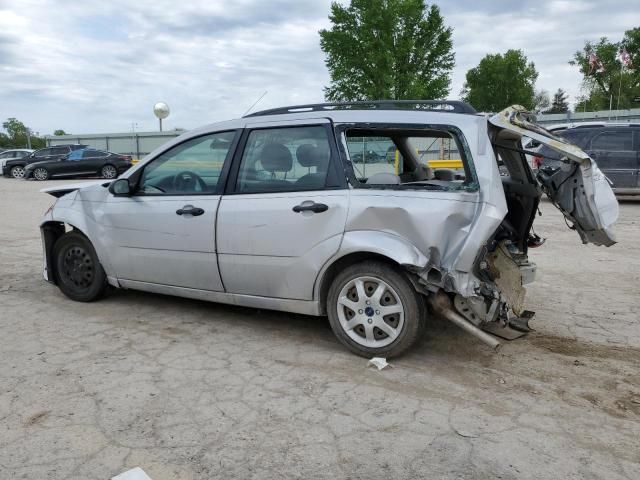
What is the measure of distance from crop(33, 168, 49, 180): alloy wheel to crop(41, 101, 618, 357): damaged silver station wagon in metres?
22.9

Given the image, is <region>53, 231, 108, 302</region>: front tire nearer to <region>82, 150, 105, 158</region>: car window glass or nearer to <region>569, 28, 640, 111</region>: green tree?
<region>82, 150, 105, 158</region>: car window glass

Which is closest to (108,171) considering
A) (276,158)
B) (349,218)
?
(276,158)

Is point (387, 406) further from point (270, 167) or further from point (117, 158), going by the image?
point (117, 158)

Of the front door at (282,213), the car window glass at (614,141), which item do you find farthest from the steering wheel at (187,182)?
the car window glass at (614,141)

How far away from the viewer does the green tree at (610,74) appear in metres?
56.1

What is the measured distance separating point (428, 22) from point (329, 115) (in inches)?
1671

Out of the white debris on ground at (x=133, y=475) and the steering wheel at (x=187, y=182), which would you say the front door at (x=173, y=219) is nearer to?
the steering wheel at (x=187, y=182)

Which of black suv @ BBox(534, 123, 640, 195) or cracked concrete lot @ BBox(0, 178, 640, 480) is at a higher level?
black suv @ BBox(534, 123, 640, 195)

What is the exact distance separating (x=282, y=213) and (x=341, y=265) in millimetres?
574

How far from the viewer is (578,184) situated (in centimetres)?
396

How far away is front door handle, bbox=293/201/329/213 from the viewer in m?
3.95

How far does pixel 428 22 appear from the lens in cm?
4275

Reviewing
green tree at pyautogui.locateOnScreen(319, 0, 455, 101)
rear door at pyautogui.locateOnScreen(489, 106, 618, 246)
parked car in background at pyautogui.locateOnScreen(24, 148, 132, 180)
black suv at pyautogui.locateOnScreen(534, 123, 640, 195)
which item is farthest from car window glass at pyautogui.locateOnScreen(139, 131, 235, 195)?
green tree at pyautogui.locateOnScreen(319, 0, 455, 101)

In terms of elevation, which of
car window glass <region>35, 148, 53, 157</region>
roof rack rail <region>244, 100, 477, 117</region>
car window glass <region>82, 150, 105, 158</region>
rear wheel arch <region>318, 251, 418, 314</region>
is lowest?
rear wheel arch <region>318, 251, 418, 314</region>
